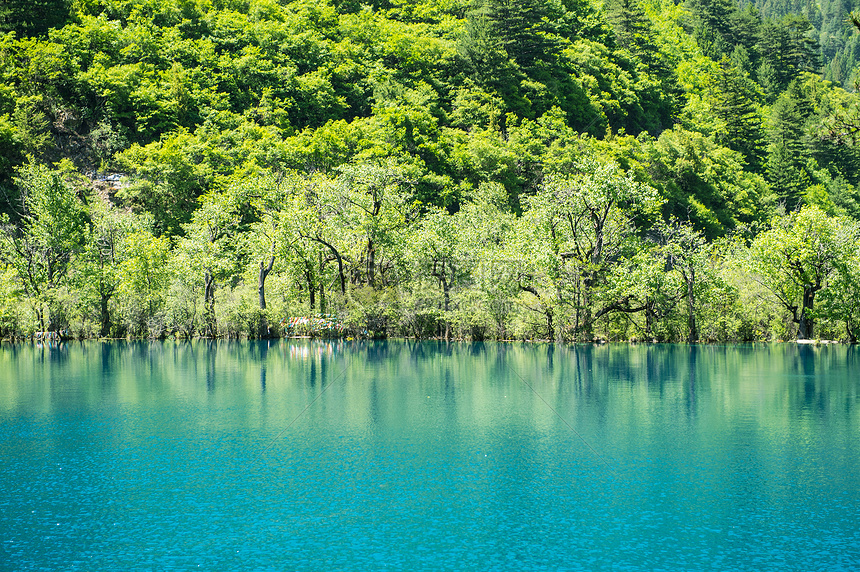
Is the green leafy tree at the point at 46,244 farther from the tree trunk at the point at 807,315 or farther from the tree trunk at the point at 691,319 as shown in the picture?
the tree trunk at the point at 807,315

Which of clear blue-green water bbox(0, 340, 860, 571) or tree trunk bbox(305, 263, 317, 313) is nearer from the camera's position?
clear blue-green water bbox(0, 340, 860, 571)

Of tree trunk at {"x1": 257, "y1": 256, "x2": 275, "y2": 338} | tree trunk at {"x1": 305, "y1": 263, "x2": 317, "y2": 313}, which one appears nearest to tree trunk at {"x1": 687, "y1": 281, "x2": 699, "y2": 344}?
tree trunk at {"x1": 305, "y1": 263, "x2": 317, "y2": 313}

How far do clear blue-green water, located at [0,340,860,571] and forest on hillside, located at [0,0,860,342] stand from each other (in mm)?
11067

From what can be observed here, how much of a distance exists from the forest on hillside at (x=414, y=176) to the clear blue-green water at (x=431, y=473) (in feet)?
36.3

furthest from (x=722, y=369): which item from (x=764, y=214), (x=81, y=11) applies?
(x=81, y=11)

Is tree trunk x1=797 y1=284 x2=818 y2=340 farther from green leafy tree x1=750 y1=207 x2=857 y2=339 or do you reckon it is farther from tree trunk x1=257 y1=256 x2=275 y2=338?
tree trunk x1=257 y1=256 x2=275 y2=338

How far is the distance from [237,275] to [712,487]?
147 feet

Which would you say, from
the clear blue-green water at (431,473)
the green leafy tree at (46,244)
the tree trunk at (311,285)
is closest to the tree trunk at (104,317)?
the green leafy tree at (46,244)

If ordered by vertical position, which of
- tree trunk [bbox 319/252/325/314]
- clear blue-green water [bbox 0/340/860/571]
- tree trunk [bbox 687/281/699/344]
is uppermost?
tree trunk [bbox 319/252/325/314]

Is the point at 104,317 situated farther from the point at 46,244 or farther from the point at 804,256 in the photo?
the point at 804,256

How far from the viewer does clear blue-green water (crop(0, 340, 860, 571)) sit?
10328 millimetres

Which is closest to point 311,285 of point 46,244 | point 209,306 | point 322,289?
point 322,289

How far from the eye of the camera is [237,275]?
5350 cm

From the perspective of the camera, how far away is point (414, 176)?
211ft
